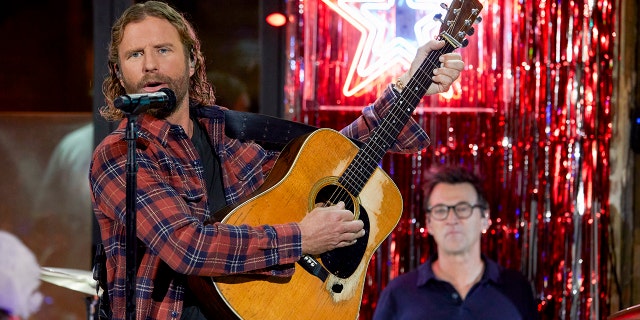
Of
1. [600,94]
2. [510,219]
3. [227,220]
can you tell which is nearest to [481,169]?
[510,219]

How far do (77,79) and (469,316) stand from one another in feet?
8.71

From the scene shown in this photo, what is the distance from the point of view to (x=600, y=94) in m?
4.39

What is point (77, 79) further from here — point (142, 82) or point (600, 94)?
point (600, 94)

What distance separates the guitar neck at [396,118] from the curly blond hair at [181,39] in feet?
1.89

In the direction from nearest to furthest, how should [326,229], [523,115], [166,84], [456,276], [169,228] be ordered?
[169,228], [326,229], [166,84], [456,276], [523,115]

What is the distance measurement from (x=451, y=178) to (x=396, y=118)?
4.37 ft

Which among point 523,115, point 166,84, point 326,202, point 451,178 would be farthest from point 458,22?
point 523,115

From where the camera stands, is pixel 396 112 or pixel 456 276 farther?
pixel 456 276

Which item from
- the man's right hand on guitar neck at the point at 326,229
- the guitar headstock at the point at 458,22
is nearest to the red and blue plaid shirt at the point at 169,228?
the man's right hand on guitar neck at the point at 326,229

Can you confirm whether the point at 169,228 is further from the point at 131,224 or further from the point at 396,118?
the point at 396,118

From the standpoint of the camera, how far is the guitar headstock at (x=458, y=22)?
292 cm

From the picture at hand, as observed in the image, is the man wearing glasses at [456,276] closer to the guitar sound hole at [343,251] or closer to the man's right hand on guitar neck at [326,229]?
the guitar sound hole at [343,251]

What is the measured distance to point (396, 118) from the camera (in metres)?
2.98

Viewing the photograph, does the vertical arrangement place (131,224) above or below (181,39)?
below
